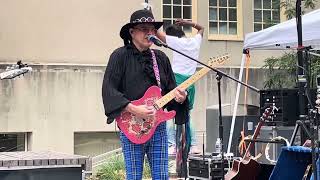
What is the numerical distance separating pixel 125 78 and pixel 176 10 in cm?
791

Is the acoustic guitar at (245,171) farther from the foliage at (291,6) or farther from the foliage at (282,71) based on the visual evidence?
the foliage at (291,6)

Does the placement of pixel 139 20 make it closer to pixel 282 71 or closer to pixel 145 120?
pixel 145 120

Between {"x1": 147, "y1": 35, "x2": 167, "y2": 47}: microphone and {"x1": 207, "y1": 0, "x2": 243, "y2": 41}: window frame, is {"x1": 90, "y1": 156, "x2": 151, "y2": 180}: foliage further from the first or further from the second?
{"x1": 207, "y1": 0, "x2": 243, "y2": 41}: window frame

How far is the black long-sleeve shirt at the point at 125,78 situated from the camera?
15.3 ft

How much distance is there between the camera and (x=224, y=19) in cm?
1285

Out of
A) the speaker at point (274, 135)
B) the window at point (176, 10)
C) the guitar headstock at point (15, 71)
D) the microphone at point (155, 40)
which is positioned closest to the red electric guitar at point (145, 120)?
the microphone at point (155, 40)

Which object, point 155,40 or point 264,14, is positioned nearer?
point 155,40

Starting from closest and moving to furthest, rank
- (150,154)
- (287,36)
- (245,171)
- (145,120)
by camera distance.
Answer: (145,120), (150,154), (245,171), (287,36)

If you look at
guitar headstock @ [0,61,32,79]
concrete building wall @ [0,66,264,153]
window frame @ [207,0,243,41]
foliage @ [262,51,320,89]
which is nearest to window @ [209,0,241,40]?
window frame @ [207,0,243,41]

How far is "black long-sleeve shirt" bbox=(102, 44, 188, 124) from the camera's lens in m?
4.66

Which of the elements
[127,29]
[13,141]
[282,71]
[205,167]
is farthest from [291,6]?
[127,29]

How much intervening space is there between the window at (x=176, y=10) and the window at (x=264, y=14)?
1.51m

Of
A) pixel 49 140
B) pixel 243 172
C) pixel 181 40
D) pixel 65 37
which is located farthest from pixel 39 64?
pixel 243 172

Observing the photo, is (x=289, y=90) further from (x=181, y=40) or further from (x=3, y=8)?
(x=3, y=8)
